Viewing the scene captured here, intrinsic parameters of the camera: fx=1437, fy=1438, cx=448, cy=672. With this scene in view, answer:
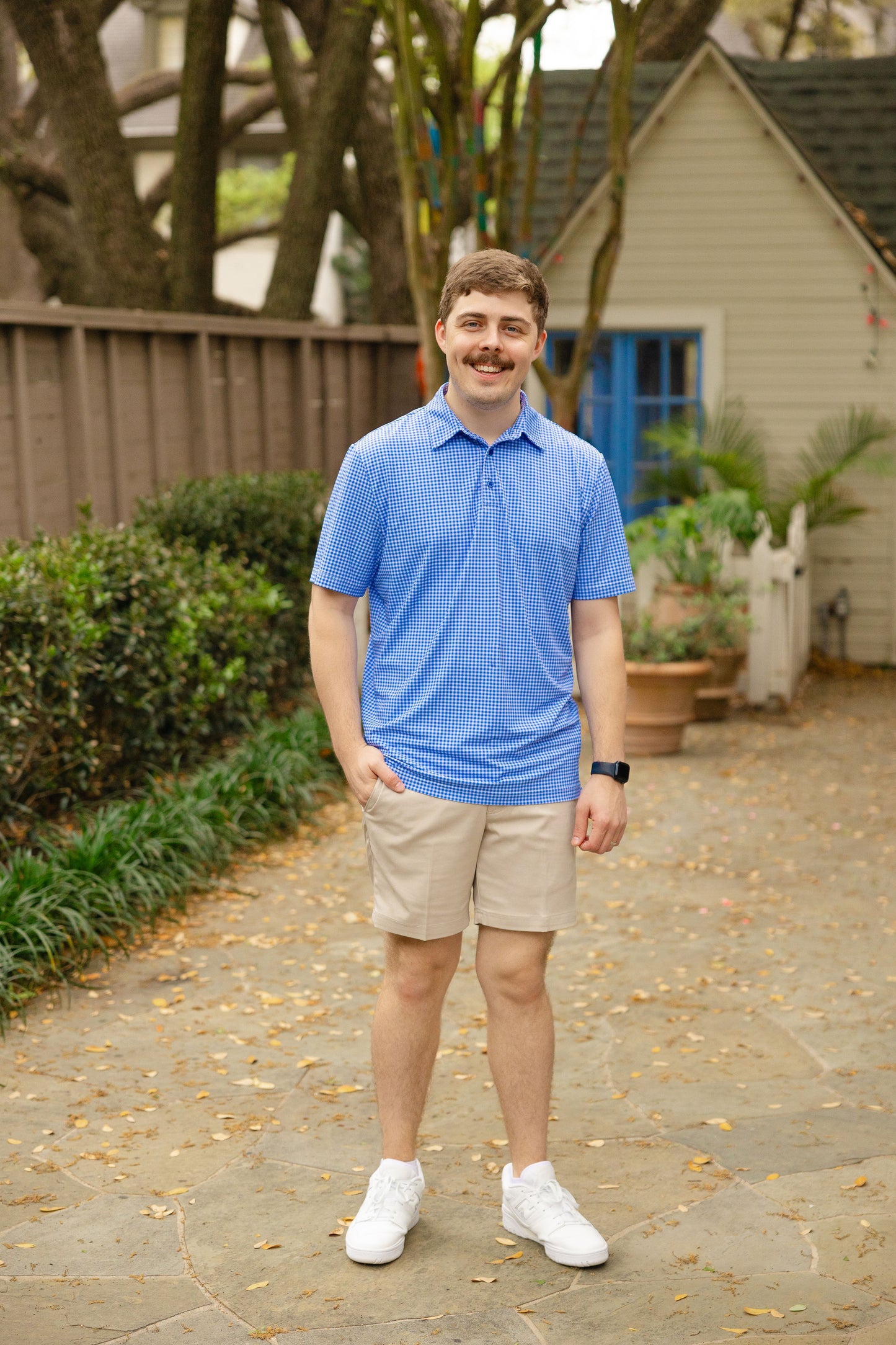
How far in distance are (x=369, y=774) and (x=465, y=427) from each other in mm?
763

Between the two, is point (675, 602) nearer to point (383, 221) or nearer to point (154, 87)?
point (383, 221)

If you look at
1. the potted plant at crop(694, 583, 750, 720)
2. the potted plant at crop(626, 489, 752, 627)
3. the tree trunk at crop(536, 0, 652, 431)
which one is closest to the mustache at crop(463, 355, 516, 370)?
the tree trunk at crop(536, 0, 652, 431)

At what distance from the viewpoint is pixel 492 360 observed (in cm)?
298

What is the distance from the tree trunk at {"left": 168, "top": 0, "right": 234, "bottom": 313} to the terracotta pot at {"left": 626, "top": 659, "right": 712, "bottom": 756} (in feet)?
15.3

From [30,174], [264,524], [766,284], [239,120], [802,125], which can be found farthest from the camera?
[239,120]

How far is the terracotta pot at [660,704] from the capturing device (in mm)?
7895

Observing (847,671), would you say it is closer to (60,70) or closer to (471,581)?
(60,70)

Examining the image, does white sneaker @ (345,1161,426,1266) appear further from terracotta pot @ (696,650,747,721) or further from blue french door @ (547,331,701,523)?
blue french door @ (547,331,701,523)

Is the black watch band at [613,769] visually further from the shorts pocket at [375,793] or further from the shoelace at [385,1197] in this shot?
the shoelace at [385,1197]

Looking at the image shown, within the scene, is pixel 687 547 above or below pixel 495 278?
below

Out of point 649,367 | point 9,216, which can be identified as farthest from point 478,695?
point 9,216

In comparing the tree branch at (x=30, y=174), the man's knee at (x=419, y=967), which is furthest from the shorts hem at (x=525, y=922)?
the tree branch at (x=30, y=174)

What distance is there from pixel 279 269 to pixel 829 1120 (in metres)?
8.27

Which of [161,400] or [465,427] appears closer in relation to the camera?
[465,427]
